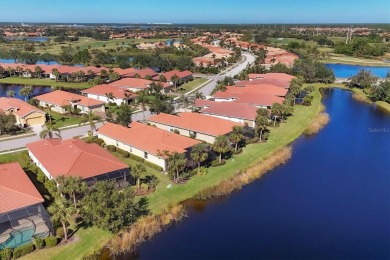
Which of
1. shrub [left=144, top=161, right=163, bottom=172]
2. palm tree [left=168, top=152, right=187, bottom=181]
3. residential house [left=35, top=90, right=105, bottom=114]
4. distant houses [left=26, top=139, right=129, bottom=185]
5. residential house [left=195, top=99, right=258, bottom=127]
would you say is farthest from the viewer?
residential house [left=35, top=90, right=105, bottom=114]

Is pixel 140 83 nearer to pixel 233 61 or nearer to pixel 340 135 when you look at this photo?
pixel 340 135

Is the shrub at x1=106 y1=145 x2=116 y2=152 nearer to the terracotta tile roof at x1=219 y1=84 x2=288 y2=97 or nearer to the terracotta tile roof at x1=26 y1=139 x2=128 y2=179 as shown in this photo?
the terracotta tile roof at x1=26 y1=139 x2=128 y2=179

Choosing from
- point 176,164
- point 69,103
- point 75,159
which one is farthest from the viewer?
point 69,103

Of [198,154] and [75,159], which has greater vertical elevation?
[75,159]

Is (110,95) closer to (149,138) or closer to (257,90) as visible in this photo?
(149,138)

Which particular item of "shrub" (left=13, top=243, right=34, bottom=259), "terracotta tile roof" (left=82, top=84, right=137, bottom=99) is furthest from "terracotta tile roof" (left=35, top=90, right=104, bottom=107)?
"shrub" (left=13, top=243, right=34, bottom=259)

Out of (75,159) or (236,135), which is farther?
(236,135)

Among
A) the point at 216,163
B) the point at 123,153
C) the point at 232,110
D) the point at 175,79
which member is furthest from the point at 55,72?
the point at 216,163
